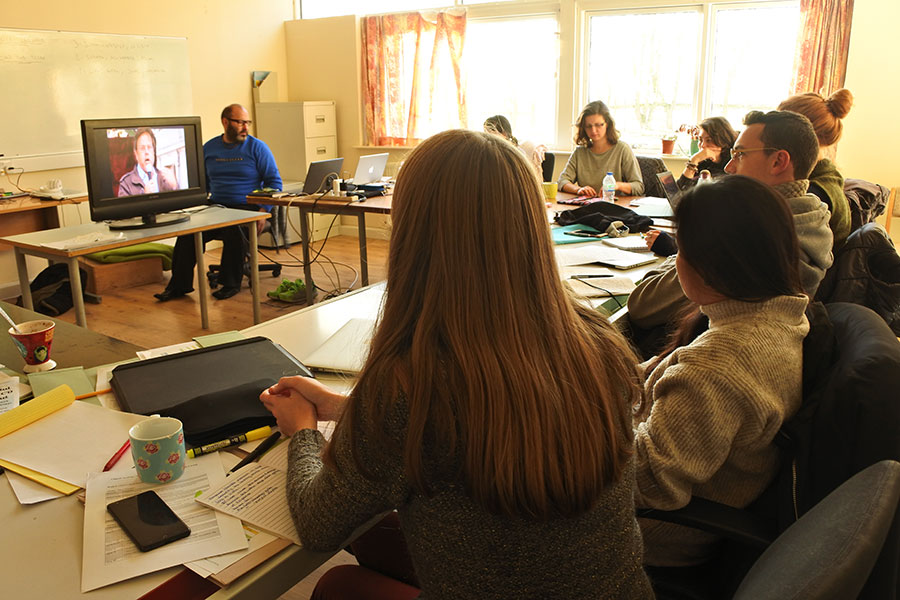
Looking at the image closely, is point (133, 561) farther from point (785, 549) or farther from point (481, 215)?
point (785, 549)

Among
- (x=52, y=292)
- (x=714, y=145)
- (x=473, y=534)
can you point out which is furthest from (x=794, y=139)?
(x=52, y=292)

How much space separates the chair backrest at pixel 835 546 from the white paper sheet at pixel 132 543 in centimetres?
65

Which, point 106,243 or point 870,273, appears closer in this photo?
point 870,273

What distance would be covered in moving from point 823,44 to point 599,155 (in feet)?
5.88

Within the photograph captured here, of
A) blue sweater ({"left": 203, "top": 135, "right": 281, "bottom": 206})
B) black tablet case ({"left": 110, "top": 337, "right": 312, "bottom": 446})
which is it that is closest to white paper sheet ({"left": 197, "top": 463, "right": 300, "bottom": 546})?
black tablet case ({"left": 110, "top": 337, "right": 312, "bottom": 446})

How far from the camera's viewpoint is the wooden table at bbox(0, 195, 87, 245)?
4.40 m

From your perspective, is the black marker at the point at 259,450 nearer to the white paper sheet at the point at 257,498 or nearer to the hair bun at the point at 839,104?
the white paper sheet at the point at 257,498

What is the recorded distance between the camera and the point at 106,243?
332cm

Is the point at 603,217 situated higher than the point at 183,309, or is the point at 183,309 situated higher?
the point at 603,217

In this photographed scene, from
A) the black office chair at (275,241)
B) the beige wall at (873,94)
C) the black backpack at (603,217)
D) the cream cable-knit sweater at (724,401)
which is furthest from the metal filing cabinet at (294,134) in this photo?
the cream cable-knit sweater at (724,401)

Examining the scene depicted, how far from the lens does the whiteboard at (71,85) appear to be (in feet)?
15.7

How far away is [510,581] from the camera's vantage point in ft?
2.78

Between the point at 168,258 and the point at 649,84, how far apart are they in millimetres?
4021

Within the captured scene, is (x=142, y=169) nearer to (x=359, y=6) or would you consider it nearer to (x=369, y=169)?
(x=369, y=169)
